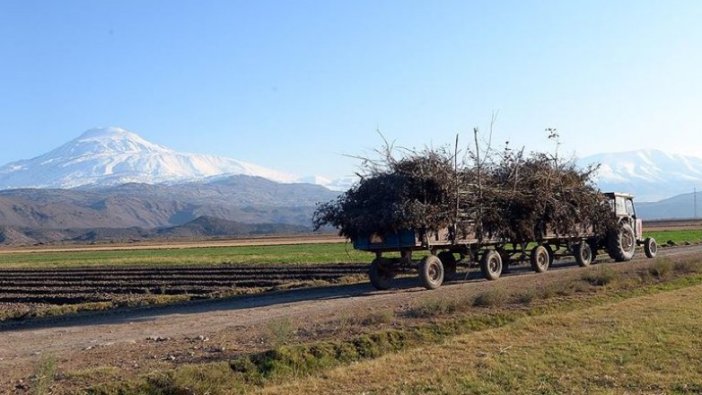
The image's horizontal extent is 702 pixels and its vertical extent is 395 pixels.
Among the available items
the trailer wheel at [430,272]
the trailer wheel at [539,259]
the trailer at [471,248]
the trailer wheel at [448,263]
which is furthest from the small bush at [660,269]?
the trailer wheel at [430,272]

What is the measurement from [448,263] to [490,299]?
21.5 feet

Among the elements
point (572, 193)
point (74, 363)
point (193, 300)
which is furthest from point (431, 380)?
point (572, 193)

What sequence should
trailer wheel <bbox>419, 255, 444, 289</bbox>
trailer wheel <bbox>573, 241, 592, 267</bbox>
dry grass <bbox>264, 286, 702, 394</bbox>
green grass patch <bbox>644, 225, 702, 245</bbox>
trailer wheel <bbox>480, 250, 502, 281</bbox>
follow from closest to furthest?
dry grass <bbox>264, 286, 702, 394</bbox>
trailer wheel <bbox>419, 255, 444, 289</bbox>
trailer wheel <bbox>480, 250, 502, 281</bbox>
trailer wheel <bbox>573, 241, 592, 267</bbox>
green grass patch <bbox>644, 225, 702, 245</bbox>

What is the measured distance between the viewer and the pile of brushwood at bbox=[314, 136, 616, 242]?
1897 cm

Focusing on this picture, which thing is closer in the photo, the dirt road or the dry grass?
the dry grass

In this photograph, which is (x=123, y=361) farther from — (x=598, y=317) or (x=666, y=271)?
(x=666, y=271)

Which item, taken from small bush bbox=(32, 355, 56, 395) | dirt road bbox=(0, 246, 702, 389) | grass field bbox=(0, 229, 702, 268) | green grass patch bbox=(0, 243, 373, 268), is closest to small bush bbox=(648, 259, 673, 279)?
dirt road bbox=(0, 246, 702, 389)

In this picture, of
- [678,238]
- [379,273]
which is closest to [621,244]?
[379,273]

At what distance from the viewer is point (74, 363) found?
1106 cm

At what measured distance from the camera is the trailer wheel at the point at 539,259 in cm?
2369

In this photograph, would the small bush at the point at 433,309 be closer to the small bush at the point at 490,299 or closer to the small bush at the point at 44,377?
the small bush at the point at 490,299

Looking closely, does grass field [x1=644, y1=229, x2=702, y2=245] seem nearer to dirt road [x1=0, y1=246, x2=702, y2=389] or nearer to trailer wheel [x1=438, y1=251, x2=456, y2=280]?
trailer wheel [x1=438, y1=251, x2=456, y2=280]

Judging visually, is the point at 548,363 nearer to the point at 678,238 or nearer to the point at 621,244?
the point at 621,244

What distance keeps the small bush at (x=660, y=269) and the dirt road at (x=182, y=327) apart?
2300 mm
